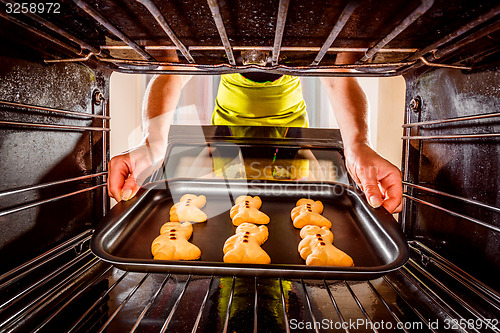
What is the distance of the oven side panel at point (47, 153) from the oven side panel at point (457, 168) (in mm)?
1011

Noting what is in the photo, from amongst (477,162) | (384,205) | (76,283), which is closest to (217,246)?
(76,283)

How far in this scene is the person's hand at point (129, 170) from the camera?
0.90m

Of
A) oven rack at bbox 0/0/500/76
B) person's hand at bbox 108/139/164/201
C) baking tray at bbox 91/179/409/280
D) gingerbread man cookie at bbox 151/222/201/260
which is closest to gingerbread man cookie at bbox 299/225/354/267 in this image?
baking tray at bbox 91/179/409/280

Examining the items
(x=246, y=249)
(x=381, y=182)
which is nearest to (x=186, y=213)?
(x=246, y=249)

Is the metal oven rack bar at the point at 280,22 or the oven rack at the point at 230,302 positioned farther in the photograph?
the oven rack at the point at 230,302

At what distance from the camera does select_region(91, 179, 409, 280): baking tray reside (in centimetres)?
62

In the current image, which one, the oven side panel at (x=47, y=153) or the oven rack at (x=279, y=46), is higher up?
the oven rack at (x=279, y=46)

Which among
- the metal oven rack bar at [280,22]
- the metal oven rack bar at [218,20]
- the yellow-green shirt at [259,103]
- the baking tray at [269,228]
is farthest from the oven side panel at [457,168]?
the yellow-green shirt at [259,103]

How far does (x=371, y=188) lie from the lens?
0.85m

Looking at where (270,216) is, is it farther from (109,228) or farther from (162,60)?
(162,60)

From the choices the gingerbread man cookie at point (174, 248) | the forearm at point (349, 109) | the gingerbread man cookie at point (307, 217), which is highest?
the forearm at point (349, 109)

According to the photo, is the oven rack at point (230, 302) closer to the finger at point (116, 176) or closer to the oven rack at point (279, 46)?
the finger at point (116, 176)

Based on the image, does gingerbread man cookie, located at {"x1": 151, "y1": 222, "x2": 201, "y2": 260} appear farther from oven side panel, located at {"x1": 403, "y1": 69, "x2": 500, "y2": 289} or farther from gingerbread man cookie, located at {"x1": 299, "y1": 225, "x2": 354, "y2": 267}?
oven side panel, located at {"x1": 403, "y1": 69, "x2": 500, "y2": 289}

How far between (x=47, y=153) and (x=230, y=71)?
1.74 ft
